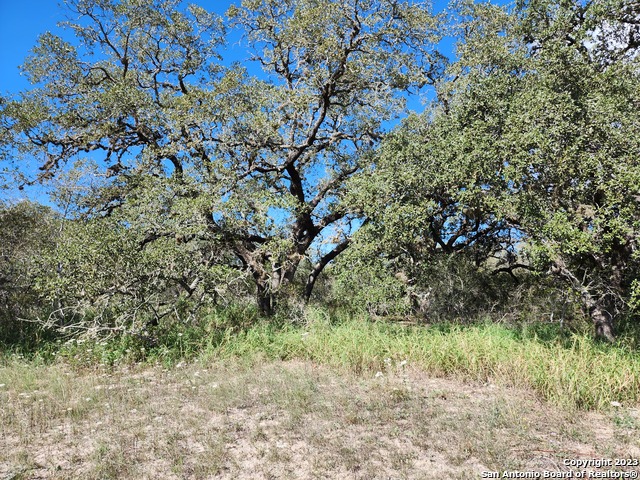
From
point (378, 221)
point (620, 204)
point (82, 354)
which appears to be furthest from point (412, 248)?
point (82, 354)

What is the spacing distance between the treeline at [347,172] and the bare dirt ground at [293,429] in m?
2.36

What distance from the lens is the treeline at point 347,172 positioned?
6961 mm

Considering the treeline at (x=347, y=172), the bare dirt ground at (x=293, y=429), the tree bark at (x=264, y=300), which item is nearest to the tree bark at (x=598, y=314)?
the treeline at (x=347, y=172)

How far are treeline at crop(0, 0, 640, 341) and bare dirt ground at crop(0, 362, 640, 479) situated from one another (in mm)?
2359

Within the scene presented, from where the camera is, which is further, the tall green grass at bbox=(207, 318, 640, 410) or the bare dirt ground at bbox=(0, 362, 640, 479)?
A: the tall green grass at bbox=(207, 318, 640, 410)

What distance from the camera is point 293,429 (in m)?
4.17

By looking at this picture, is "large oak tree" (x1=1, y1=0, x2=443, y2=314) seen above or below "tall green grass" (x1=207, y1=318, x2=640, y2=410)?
above

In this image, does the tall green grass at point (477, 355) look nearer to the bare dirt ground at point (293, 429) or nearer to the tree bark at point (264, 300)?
the bare dirt ground at point (293, 429)

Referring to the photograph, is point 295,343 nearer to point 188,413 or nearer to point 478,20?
point 188,413

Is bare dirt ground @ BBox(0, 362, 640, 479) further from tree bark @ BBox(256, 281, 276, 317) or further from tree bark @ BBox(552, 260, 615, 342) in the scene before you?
tree bark @ BBox(256, 281, 276, 317)

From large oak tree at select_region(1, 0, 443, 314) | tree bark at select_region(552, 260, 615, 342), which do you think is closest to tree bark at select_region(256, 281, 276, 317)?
large oak tree at select_region(1, 0, 443, 314)

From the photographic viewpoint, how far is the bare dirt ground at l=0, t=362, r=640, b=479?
3467 millimetres

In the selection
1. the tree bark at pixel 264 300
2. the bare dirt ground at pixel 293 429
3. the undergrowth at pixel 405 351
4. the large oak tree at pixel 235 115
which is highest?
the large oak tree at pixel 235 115

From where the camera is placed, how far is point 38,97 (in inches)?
404
